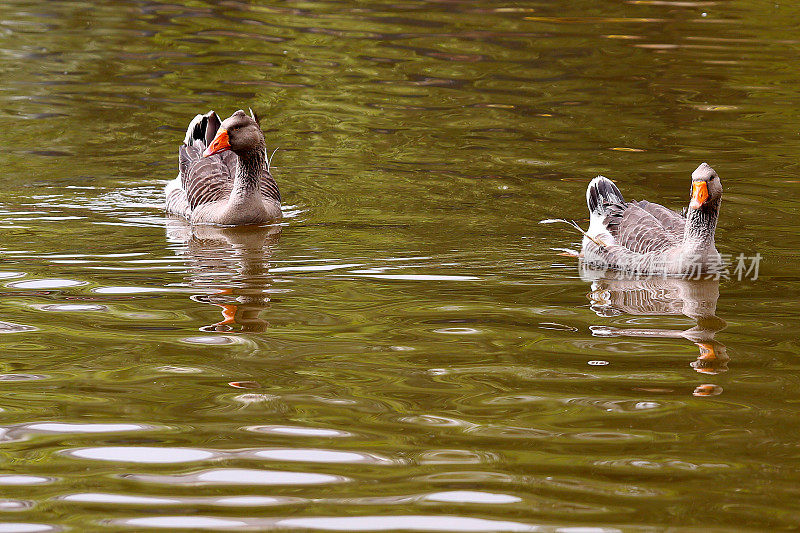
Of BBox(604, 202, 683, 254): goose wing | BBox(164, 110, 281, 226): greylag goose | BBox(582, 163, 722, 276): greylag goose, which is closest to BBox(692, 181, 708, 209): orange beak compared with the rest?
BBox(582, 163, 722, 276): greylag goose

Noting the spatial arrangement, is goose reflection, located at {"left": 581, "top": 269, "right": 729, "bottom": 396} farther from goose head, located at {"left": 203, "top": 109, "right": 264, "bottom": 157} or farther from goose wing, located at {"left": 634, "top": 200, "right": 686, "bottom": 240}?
goose head, located at {"left": 203, "top": 109, "right": 264, "bottom": 157}

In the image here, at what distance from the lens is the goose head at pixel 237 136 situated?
12695mm

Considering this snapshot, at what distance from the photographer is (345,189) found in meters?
13.4

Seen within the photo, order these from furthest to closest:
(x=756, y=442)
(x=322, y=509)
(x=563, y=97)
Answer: (x=563, y=97) < (x=756, y=442) < (x=322, y=509)

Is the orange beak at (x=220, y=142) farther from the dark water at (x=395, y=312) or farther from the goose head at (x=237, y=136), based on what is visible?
the dark water at (x=395, y=312)

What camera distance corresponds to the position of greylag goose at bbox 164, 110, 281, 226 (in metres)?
12.5

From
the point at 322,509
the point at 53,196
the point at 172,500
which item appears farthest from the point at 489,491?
the point at 53,196

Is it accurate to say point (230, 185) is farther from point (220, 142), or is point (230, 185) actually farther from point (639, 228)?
point (639, 228)

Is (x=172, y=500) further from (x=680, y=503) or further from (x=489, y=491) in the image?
(x=680, y=503)

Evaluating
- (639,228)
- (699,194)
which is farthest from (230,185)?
(699,194)

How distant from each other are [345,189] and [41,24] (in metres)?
12.8

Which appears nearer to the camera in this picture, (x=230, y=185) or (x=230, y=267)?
(x=230, y=267)

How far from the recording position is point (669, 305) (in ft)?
30.2

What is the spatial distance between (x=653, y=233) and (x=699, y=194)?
0.75 m
